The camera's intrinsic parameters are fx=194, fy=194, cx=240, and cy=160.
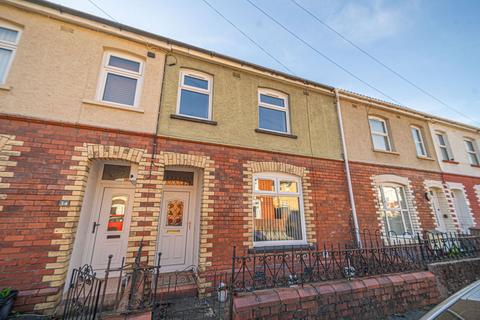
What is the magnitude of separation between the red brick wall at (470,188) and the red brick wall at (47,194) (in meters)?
8.24

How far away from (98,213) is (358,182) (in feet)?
27.0

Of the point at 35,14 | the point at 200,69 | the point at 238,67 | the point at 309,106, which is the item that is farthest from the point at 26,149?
the point at 309,106

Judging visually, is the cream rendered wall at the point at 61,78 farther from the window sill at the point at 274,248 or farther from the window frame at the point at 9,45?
the window sill at the point at 274,248

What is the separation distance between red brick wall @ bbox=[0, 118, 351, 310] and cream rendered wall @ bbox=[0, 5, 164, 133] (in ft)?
1.06

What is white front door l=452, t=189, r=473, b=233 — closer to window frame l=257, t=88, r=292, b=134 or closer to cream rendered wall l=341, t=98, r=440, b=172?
cream rendered wall l=341, t=98, r=440, b=172

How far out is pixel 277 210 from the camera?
5949 mm

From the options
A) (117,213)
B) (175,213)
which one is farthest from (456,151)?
(117,213)

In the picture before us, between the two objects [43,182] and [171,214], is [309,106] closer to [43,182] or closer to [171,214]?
[171,214]

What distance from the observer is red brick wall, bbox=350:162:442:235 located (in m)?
6.73

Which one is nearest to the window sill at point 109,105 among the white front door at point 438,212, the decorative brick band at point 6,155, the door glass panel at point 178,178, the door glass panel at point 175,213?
the decorative brick band at point 6,155

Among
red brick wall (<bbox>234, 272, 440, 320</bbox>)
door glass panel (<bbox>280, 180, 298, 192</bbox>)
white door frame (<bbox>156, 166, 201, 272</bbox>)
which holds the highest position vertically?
door glass panel (<bbox>280, 180, 298, 192</bbox>)

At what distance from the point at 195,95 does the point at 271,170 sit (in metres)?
3.23

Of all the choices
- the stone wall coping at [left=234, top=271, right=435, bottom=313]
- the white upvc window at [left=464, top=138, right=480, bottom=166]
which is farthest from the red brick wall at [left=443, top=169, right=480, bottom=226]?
the stone wall coping at [left=234, top=271, right=435, bottom=313]

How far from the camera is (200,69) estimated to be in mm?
5930
